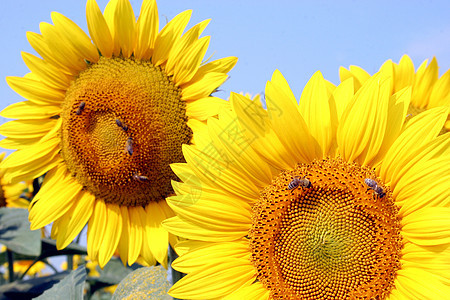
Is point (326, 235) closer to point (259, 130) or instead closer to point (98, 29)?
point (259, 130)

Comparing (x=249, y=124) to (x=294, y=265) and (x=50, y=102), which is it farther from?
(x=50, y=102)

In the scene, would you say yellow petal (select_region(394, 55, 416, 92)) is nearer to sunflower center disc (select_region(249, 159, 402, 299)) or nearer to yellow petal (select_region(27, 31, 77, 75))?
sunflower center disc (select_region(249, 159, 402, 299))

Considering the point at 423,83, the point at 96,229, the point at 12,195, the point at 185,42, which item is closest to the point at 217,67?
the point at 185,42

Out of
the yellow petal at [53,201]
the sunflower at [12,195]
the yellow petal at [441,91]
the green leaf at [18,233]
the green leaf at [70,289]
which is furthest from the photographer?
the sunflower at [12,195]

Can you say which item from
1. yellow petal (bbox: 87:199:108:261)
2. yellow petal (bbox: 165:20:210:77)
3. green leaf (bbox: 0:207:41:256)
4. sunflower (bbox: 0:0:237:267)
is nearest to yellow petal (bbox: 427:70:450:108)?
sunflower (bbox: 0:0:237:267)

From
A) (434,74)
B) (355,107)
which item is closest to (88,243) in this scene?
(355,107)

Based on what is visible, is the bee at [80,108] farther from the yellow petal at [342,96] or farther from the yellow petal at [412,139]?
the yellow petal at [412,139]

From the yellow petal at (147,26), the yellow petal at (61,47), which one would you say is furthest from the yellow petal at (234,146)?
the yellow petal at (61,47)
